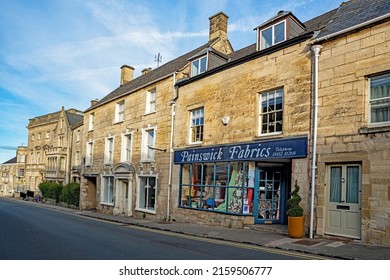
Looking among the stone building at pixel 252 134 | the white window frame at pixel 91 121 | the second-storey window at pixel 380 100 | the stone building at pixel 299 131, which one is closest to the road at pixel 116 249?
the stone building at pixel 299 131

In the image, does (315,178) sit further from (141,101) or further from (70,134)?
(70,134)

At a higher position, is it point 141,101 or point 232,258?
point 141,101

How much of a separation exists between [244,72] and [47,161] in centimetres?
3569

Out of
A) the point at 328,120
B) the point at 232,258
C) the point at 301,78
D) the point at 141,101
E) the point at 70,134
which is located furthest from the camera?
the point at 70,134

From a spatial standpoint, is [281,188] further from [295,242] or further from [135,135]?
[135,135]

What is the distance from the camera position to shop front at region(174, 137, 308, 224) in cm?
1316

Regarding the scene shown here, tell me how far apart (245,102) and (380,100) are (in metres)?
5.44

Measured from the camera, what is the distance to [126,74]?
30531 mm

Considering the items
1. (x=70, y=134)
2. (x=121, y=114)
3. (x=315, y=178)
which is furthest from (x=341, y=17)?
(x=70, y=134)

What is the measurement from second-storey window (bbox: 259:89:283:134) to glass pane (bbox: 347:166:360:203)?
3.17 metres

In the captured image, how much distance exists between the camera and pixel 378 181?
9641 mm

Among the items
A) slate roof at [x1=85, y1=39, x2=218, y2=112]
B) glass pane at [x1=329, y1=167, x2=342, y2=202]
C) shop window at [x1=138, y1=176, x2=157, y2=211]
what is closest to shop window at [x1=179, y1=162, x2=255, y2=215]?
shop window at [x1=138, y1=176, x2=157, y2=211]

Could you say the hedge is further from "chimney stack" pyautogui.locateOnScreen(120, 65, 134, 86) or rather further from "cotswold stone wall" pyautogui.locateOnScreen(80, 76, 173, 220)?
"chimney stack" pyautogui.locateOnScreen(120, 65, 134, 86)

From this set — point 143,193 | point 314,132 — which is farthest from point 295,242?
point 143,193
